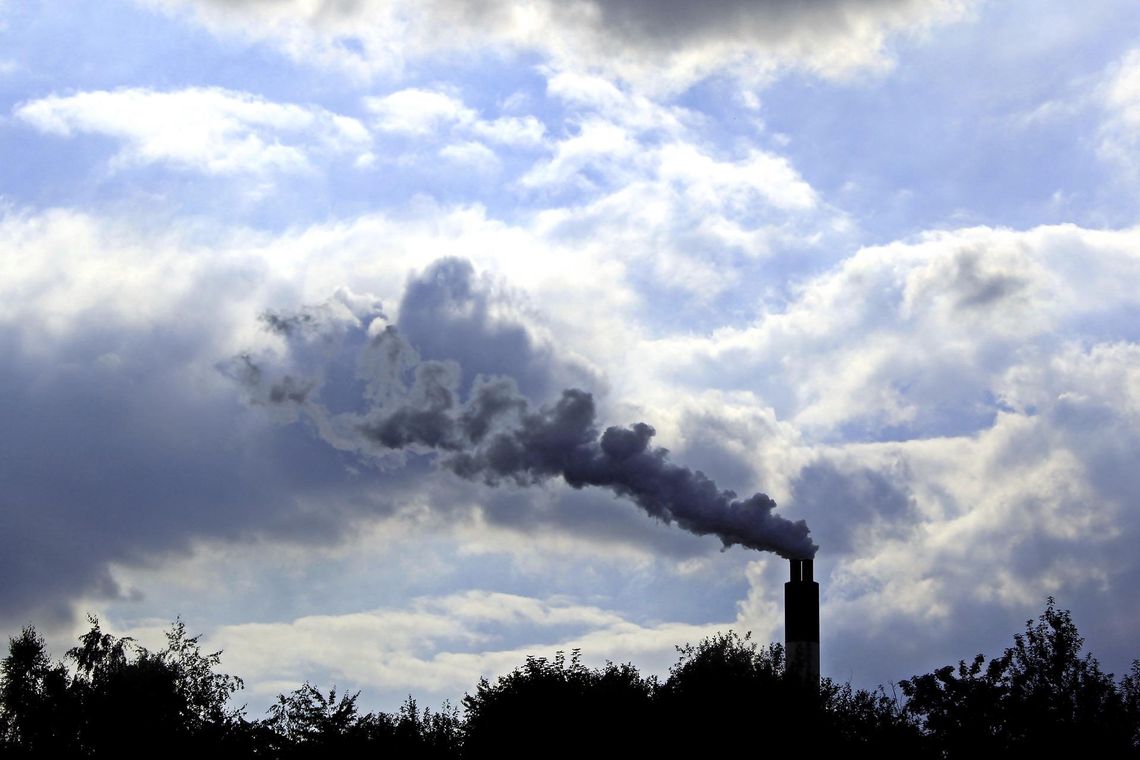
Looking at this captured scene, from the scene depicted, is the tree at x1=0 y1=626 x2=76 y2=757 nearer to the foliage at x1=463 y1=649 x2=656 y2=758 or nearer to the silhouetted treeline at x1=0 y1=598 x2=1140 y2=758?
the silhouetted treeline at x1=0 y1=598 x2=1140 y2=758

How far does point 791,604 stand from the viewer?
7006 cm

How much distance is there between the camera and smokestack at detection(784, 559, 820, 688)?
67.3m

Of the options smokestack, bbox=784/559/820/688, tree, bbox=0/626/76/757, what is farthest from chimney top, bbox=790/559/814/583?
tree, bbox=0/626/76/757

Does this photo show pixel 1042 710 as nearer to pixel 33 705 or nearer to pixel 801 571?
pixel 801 571

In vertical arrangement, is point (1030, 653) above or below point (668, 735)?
above

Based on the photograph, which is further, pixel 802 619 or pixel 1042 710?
pixel 802 619

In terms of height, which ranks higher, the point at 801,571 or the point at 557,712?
the point at 801,571

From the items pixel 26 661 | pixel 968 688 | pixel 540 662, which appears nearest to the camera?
pixel 968 688

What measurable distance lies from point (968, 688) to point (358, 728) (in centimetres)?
2839

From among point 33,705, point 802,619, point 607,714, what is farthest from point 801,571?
point 33,705

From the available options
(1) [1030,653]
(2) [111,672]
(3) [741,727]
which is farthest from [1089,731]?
(2) [111,672]

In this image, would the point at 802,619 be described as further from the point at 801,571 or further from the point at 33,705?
the point at 33,705

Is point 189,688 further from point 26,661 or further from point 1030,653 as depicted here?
point 1030,653

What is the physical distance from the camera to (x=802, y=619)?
6938 centimetres
